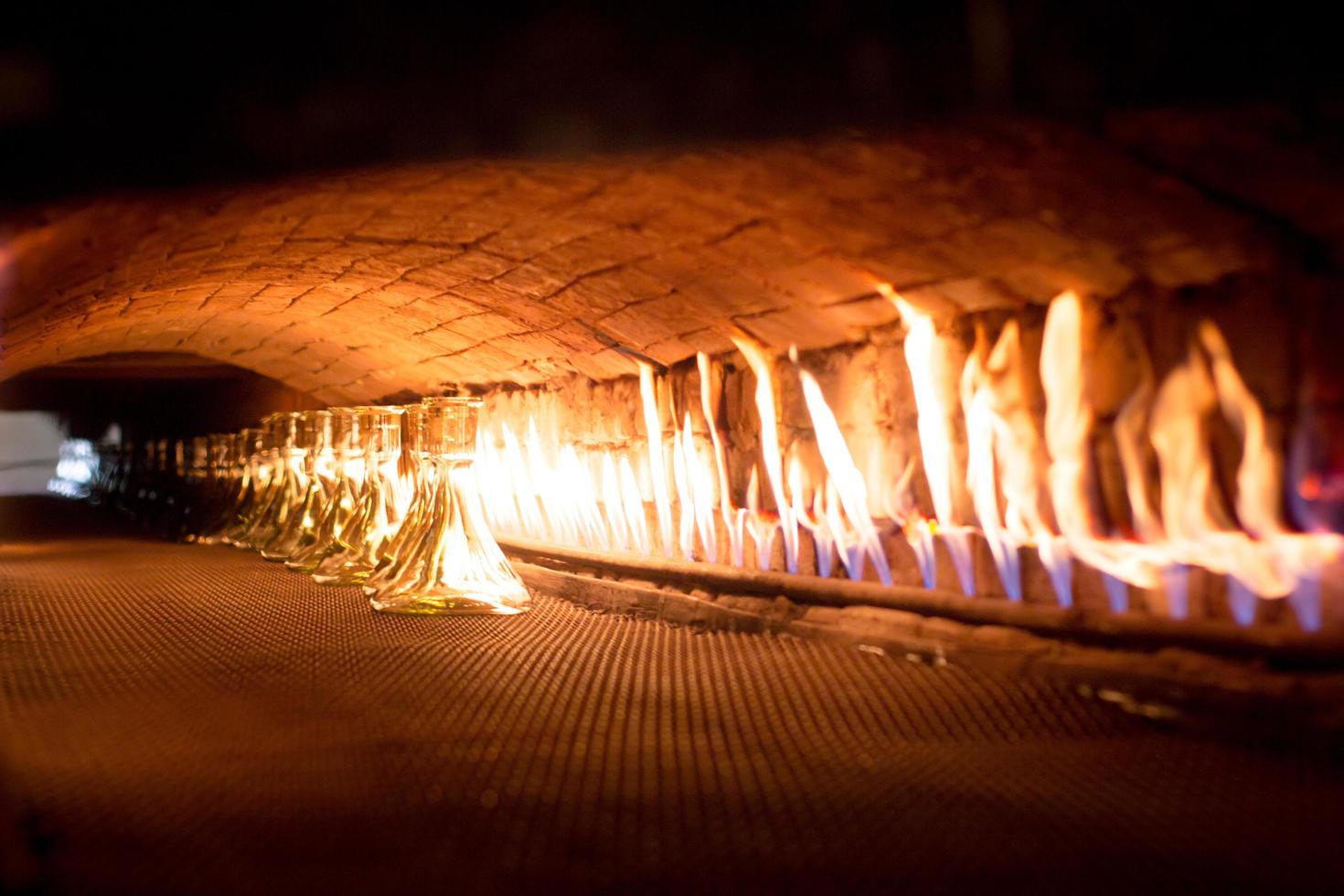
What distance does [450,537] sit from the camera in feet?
13.8

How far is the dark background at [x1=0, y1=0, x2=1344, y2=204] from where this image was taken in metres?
2.20

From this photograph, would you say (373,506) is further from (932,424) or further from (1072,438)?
(1072,438)

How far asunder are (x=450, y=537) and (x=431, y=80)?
2133 mm

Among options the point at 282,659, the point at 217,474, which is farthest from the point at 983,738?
the point at 217,474

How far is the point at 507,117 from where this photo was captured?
8.00ft

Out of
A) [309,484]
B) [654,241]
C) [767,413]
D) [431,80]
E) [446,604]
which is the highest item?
[431,80]

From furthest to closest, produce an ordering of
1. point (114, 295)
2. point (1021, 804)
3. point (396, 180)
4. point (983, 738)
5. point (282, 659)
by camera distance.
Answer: point (114, 295), point (282, 659), point (396, 180), point (983, 738), point (1021, 804)

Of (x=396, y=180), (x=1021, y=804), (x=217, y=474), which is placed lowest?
(x=1021, y=804)

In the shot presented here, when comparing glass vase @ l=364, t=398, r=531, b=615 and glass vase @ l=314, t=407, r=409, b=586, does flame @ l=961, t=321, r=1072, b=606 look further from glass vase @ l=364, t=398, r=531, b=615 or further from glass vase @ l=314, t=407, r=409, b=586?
glass vase @ l=314, t=407, r=409, b=586

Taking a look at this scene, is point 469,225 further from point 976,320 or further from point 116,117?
point 976,320

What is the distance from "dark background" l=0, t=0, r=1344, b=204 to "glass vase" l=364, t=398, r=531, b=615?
1.81 meters

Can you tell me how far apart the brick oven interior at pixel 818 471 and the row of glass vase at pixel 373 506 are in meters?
0.29

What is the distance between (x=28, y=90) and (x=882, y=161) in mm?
1775

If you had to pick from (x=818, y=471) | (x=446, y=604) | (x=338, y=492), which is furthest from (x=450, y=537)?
(x=338, y=492)
